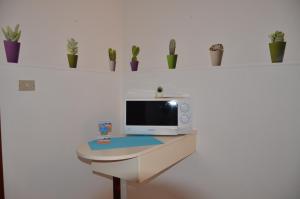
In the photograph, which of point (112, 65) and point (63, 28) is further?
point (112, 65)

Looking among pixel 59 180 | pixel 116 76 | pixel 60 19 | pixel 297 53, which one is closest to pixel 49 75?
pixel 60 19

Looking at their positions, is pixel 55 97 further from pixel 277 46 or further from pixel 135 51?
pixel 277 46

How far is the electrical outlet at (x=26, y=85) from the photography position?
4.33 feet

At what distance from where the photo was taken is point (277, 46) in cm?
133

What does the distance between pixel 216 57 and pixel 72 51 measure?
3.69 ft

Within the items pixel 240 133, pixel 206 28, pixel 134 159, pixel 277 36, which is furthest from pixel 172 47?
pixel 134 159

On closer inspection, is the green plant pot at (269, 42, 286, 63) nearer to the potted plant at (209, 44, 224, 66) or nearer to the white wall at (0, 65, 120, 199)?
the potted plant at (209, 44, 224, 66)

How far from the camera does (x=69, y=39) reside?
1.60m

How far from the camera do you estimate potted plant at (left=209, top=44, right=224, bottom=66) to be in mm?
1548

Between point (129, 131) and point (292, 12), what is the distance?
1.40m

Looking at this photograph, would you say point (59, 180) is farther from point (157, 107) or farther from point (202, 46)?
point (202, 46)

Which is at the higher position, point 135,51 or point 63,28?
point 63,28

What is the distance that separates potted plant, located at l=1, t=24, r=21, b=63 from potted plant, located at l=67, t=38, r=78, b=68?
1.16ft

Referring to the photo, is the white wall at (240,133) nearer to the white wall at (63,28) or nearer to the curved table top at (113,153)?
the curved table top at (113,153)
